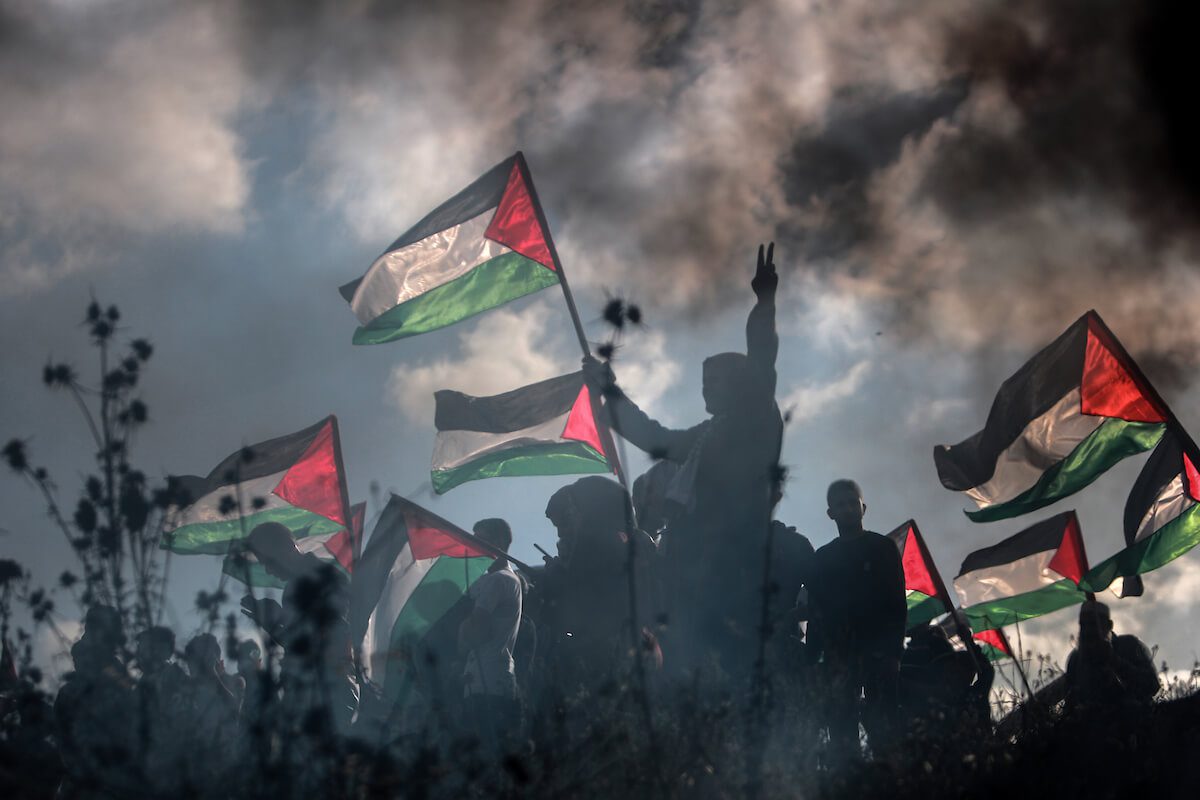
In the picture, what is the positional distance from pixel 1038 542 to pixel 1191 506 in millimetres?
2893

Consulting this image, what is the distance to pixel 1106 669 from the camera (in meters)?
6.71

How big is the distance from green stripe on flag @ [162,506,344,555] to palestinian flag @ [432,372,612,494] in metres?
1.51

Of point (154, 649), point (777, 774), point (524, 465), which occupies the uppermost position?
point (524, 465)

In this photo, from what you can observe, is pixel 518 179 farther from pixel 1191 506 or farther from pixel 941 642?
pixel 1191 506

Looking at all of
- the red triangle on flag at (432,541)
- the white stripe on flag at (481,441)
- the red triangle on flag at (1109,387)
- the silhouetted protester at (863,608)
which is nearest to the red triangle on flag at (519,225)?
the white stripe on flag at (481,441)

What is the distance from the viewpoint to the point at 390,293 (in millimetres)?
8531

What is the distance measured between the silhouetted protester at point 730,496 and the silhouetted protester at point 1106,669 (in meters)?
1.78

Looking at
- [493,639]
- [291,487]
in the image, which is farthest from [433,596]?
[493,639]

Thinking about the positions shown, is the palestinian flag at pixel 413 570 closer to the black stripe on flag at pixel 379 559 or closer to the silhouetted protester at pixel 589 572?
the black stripe on flag at pixel 379 559

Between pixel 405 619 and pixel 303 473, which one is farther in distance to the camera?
pixel 303 473

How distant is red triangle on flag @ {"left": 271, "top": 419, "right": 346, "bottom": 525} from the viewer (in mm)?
10219

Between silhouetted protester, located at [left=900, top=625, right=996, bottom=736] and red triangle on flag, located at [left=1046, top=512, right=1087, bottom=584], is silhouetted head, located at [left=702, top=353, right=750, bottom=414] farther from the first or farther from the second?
red triangle on flag, located at [left=1046, top=512, right=1087, bottom=584]

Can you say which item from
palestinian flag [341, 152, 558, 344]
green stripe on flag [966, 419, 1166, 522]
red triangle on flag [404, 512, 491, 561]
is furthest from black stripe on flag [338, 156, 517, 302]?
green stripe on flag [966, 419, 1166, 522]

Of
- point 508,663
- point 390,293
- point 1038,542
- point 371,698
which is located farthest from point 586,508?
point 1038,542
